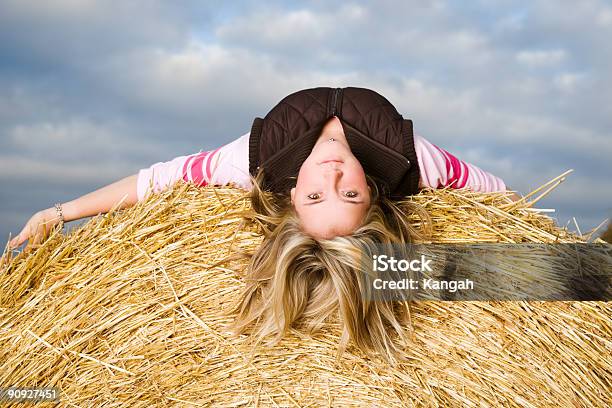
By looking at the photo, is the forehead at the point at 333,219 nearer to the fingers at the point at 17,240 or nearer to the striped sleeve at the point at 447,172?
the striped sleeve at the point at 447,172

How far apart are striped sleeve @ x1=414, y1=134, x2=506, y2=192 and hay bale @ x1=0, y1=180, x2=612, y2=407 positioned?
101 millimetres

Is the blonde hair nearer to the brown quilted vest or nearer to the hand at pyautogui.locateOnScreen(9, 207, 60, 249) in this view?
the brown quilted vest

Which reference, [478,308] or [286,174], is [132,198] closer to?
[286,174]

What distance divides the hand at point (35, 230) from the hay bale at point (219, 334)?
0.28 feet

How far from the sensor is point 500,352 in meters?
2.27

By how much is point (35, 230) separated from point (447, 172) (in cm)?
167

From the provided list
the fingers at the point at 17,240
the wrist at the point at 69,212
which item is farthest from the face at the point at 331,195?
the fingers at the point at 17,240

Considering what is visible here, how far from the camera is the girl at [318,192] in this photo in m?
2.25

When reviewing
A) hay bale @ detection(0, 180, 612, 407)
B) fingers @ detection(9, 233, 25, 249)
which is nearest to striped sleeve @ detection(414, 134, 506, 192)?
hay bale @ detection(0, 180, 612, 407)

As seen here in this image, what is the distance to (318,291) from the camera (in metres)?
2.32

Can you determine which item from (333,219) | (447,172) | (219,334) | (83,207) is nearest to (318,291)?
(333,219)

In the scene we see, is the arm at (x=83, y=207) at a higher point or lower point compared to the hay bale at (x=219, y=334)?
higher

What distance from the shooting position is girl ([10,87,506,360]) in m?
2.25

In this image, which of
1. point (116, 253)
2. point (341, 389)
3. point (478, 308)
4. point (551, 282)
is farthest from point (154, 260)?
point (551, 282)
